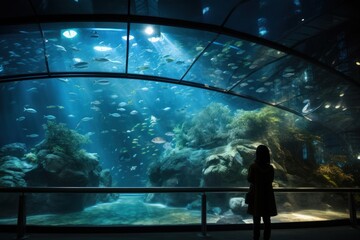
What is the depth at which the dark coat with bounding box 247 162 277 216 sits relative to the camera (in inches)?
161

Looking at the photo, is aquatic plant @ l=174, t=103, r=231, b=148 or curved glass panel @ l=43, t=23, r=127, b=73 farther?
aquatic plant @ l=174, t=103, r=231, b=148

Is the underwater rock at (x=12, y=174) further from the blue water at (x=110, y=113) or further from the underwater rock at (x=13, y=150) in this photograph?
the blue water at (x=110, y=113)

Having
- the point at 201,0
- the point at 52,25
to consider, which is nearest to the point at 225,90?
the point at 201,0

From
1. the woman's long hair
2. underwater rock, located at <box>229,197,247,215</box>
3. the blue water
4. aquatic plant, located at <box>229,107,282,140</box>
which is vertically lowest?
underwater rock, located at <box>229,197,247,215</box>

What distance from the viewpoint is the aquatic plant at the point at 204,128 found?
21078 millimetres

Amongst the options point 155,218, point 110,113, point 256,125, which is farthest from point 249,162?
point 110,113

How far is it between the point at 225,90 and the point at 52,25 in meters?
5.11

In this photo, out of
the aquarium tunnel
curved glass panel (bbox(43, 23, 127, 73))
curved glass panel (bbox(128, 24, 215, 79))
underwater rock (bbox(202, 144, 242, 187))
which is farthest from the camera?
underwater rock (bbox(202, 144, 242, 187))

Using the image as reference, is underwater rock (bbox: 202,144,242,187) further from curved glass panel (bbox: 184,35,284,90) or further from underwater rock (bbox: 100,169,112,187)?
underwater rock (bbox: 100,169,112,187)

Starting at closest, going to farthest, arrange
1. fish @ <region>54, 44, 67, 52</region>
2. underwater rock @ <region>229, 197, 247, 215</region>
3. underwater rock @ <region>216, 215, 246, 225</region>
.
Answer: underwater rock @ <region>216, 215, 246, 225</region> → fish @ <region>54, 44, 67, 52</region> → underwater rock @ <region>229, 197, 247, 215</region>

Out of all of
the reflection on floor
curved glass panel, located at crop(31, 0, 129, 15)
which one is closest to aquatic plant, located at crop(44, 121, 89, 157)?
the reflection on floor

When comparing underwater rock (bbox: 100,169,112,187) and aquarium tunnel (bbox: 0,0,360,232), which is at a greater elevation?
aquarium tunnel (bbox: 0,0,360,232)

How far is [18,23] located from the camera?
4711mm

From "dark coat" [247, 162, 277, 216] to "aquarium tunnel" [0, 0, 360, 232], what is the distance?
1060 millimetres
